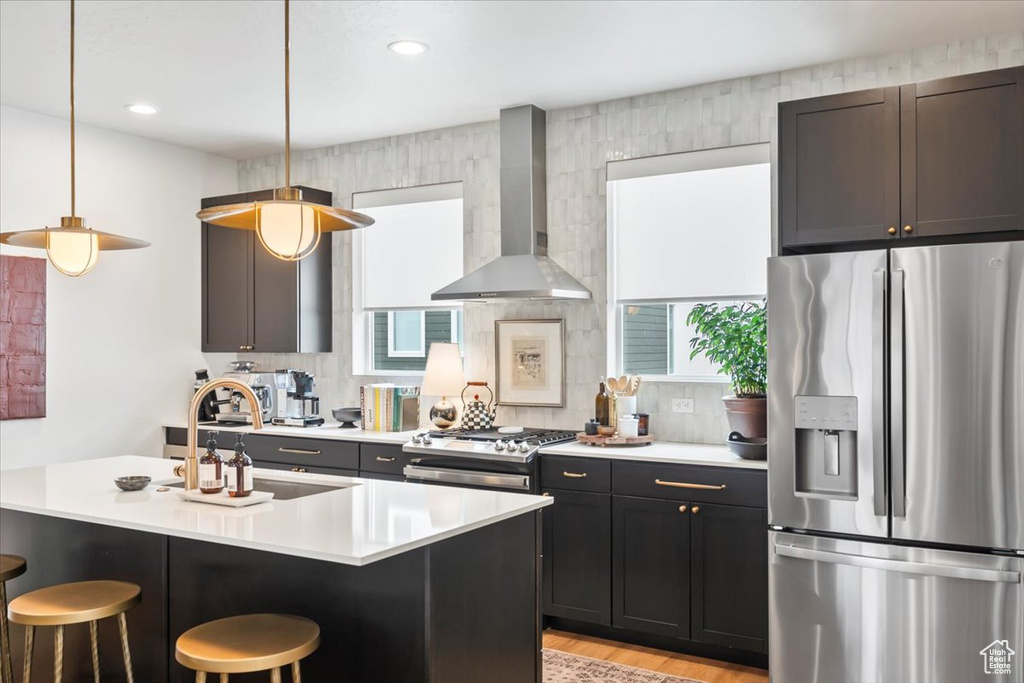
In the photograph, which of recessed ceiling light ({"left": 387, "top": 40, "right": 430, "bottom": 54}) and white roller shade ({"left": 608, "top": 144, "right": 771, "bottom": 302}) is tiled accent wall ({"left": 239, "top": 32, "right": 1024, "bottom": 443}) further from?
recessed ceiling light ({"left": 387, "top": 40, "right": 430, "bottom": 54})

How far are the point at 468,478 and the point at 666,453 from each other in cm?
102

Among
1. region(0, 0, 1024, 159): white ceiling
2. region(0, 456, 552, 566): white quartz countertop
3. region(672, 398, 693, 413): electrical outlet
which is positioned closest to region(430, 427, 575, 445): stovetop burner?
region(672, 398, 693, 413): electrical outlet

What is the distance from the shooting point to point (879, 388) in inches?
121

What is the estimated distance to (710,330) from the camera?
399 cm

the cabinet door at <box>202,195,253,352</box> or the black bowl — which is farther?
the cabinet door at <box>202,195,253,352</box>

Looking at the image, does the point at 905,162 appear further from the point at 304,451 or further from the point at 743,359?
the point at 304,451

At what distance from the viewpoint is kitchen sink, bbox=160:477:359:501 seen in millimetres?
3064

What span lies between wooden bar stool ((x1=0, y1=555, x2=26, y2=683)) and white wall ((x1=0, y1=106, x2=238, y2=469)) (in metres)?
2.11

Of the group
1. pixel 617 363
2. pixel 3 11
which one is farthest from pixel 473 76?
pixel 3 11

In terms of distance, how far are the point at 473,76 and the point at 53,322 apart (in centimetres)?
290

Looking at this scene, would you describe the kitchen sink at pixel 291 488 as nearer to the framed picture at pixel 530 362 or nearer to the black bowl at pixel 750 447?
the black bowl at pixel 750 447

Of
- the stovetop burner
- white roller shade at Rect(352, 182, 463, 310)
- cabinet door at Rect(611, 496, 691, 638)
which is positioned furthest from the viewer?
white roller shade at Rect(352, 182, 463, 310)

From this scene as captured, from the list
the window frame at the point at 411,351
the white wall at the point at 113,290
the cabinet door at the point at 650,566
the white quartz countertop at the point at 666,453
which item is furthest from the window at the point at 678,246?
the white wall at the point at 113,290

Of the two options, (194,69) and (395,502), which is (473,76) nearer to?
(194,69)
